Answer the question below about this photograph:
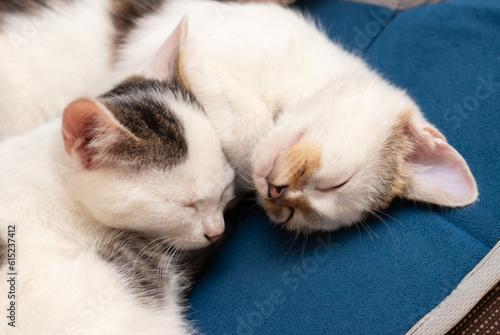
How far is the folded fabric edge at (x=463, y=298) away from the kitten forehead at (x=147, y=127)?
2.63 ft

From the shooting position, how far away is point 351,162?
1.22m

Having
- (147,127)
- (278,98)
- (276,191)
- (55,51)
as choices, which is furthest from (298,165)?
(55,51)

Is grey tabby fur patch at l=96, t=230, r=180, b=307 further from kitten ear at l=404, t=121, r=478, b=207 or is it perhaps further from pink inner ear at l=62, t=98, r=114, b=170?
kitten ear at l=404, t=121, r=478, b=207

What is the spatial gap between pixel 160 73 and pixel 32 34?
1.92 feet

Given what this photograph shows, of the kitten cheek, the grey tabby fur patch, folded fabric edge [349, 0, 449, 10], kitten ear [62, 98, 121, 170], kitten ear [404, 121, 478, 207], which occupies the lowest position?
the grey tabby fur patch

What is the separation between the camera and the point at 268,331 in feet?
4.17

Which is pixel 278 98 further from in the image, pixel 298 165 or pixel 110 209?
pixel 110 209

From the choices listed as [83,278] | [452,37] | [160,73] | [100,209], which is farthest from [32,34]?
[452,37]

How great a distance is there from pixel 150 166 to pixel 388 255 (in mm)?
732

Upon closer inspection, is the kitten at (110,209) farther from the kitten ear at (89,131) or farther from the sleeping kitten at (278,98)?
the sleeping kitten at (278,98)

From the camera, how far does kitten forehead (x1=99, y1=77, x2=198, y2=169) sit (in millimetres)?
1102

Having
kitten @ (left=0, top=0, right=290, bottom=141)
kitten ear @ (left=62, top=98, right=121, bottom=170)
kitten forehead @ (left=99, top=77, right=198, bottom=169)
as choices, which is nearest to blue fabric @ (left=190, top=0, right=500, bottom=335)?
kitten forehead @ (left=99, top=77, right=198, bottom=169)

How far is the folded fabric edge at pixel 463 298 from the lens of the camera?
119cm

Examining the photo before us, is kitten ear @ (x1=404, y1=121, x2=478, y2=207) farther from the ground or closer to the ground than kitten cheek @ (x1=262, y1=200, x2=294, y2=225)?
farther from the ground
